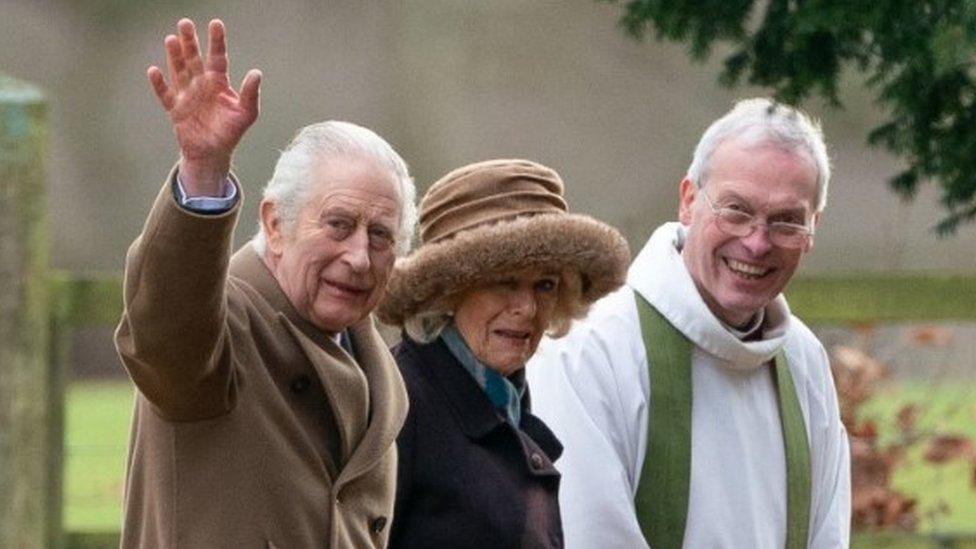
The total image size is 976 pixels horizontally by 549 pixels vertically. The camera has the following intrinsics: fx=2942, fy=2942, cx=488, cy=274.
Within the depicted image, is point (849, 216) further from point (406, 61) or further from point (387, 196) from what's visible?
point (387, 196)

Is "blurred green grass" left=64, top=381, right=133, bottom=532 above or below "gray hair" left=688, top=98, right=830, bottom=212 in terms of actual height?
below

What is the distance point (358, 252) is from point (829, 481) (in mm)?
1402

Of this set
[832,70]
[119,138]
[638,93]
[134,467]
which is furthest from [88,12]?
[134,467]

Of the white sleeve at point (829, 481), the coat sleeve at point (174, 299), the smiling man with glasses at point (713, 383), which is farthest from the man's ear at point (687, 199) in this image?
the coat sleeve at point (174, 299)

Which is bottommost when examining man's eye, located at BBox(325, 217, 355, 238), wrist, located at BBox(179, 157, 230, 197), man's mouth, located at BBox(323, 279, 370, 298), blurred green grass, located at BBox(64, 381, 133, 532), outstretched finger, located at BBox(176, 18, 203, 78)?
blurred green grass, located at BBox(64, 381, 133, 532)

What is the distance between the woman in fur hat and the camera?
5.08 meters

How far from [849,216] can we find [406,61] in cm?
183

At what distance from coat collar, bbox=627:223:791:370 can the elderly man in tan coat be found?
2.76 feet

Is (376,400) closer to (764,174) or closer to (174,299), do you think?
(174,299)

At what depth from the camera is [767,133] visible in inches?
222

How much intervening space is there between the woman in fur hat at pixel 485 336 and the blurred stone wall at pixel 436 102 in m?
5.29

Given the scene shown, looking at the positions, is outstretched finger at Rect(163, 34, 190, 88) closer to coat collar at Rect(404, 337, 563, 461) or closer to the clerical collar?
coat collar at Rect(404, 337, 563, 461)

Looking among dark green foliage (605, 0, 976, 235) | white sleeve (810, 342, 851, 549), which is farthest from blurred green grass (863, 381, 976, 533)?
dark green foliage (605, 0, 976, 235)

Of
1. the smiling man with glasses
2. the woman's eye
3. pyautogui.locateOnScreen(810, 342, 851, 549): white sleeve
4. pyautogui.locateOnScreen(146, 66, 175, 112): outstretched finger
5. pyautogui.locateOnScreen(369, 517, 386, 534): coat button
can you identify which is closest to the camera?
pyautogui.locateOnScreen(146, 66, 175, 112): outstretched finger
